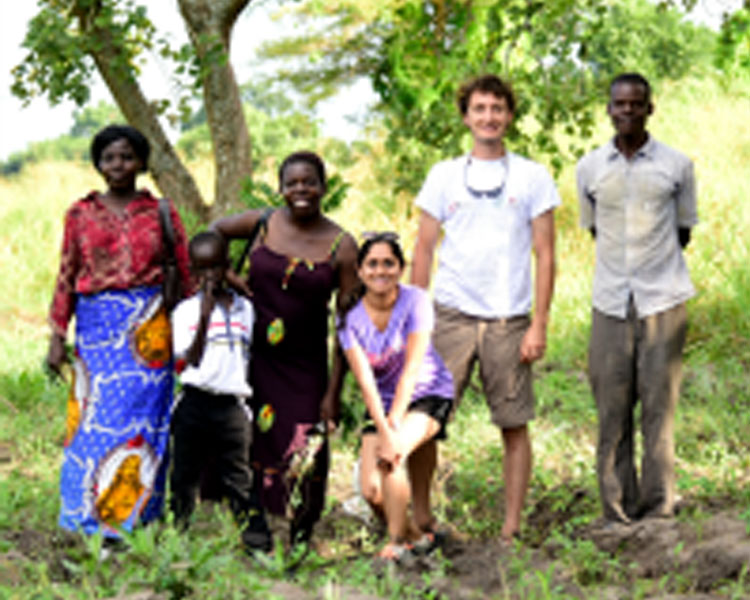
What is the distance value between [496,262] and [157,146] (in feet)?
17.9

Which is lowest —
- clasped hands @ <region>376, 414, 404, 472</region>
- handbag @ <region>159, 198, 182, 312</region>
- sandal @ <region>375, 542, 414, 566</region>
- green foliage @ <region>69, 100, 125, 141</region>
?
sandal @ <region>375, 542, 414, 566</region>

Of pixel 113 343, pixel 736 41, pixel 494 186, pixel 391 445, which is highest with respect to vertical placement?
pixel 736 41

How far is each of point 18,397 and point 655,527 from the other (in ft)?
15.8

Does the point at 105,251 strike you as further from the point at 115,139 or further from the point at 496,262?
the point at 496,262

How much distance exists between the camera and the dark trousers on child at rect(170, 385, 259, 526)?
13.8 feet

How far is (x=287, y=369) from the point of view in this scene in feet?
14.0

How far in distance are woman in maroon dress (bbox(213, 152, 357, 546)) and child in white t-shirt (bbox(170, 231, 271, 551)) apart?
7 centimetres

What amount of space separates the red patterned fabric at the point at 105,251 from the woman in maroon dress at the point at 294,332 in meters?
0.31

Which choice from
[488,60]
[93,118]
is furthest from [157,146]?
[93,118]

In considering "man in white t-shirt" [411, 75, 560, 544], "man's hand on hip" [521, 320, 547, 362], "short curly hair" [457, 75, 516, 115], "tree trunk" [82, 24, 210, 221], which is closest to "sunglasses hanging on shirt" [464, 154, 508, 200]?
"man in white t-shirt" [411, 75, 560, 544]

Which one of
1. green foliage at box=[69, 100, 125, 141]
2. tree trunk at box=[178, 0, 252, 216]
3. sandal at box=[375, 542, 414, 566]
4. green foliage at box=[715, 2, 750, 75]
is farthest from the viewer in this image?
green foliage at box=[69, 100, 125, 141]

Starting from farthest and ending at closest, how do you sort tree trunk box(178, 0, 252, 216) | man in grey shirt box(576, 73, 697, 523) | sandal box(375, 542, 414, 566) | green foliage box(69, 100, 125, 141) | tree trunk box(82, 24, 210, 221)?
green foliage box(69, 100, 125, 141) → tree trunk box(82, 24, 210, 221) → tree trunk box(178, 0, 252, 216) → man in grey shirt box(576, 73, 697, 523) → sandal box(375, 542, 414, 566)

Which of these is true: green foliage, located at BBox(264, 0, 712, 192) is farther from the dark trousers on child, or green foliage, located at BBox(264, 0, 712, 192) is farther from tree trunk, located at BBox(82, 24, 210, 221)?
the dark trousers on child

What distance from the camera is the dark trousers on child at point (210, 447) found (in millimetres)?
4195
